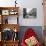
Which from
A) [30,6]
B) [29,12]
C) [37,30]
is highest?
[30,6]

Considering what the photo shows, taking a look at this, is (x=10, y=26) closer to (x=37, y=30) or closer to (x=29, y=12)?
(x=29, y=12)

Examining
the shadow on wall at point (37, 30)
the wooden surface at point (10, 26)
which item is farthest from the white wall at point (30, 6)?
the wooden surface at point (10, 26)

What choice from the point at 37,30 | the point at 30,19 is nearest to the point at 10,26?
the point at 30,19

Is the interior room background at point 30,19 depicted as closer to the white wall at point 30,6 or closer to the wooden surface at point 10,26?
the white wall at point 30,6

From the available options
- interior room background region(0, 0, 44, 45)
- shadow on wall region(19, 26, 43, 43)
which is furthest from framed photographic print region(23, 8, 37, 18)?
shadow on wall region(19, 26, 43, 43)

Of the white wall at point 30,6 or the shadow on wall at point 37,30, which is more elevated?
the white wall at point 30,6

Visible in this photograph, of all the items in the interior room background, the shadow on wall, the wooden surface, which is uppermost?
the interior room background

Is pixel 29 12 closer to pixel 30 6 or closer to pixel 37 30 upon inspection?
pixel 30 6

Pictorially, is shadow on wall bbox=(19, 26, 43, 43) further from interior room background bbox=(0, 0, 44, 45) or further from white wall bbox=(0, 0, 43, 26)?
white wall bbox=(0, 0, 43, 26)

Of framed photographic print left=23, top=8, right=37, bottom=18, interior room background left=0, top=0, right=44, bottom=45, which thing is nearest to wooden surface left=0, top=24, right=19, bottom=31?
interior room background left=0, top=0, right=44, bottom=45

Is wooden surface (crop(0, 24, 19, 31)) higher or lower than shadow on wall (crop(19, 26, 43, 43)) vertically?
higher

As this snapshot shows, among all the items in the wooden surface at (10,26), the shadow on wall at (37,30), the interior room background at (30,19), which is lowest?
the shadow on wall at (37,30)

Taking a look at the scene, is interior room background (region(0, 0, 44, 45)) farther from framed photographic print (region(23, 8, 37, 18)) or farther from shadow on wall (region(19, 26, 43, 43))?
framed photographic print (region(23, 8, 37, 18))

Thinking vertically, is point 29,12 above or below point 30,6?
below
